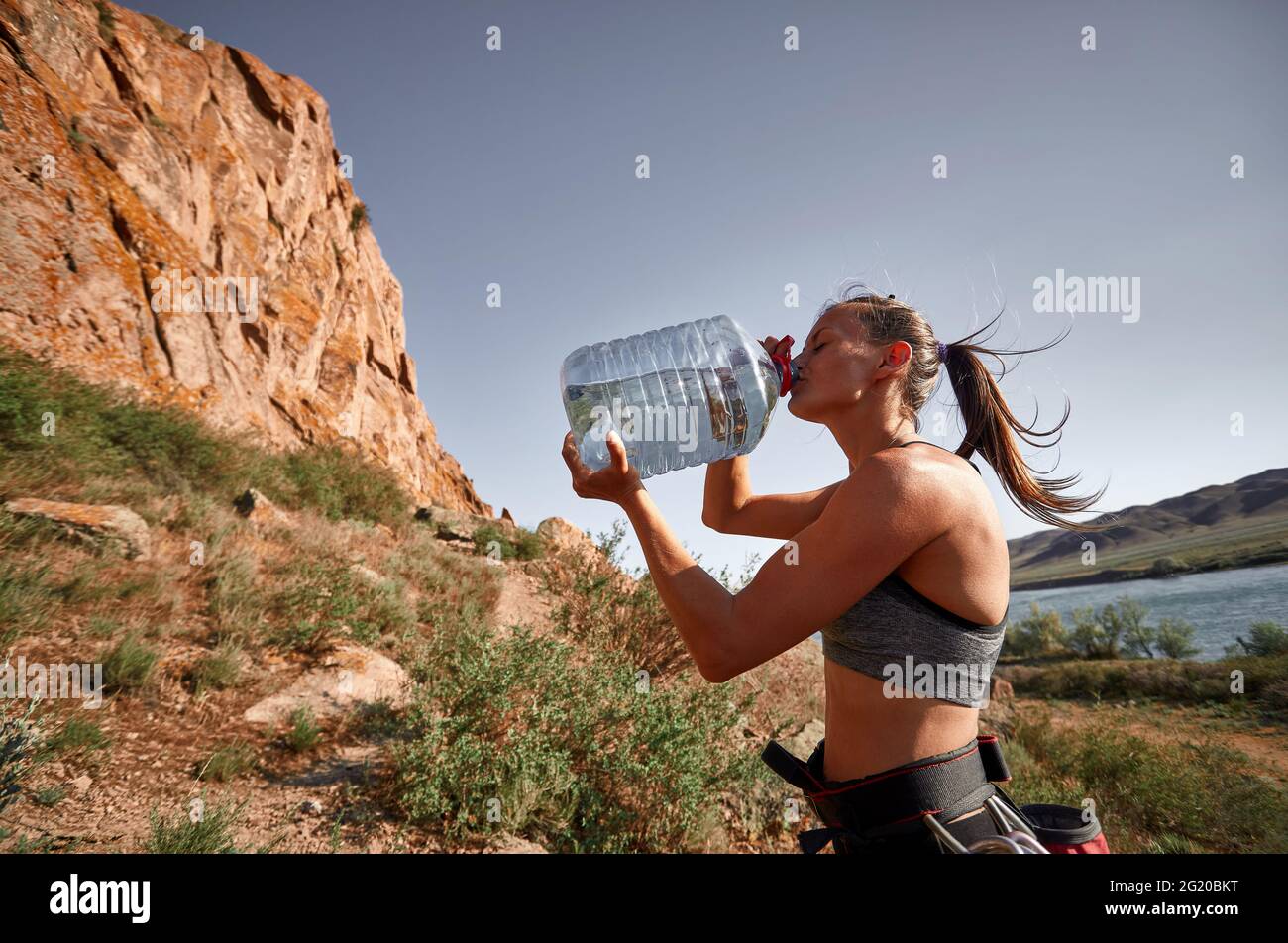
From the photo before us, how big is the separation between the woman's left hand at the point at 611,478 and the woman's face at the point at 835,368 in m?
0.64

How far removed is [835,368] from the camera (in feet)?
6.01

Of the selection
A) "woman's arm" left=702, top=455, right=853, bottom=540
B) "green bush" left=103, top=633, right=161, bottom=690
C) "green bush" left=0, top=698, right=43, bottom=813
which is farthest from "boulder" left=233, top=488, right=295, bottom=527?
"woman's arm" left=702, top=455, right=853, bottom=540

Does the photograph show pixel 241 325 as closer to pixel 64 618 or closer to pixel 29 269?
pixel 29 269

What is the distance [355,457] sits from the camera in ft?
38.9

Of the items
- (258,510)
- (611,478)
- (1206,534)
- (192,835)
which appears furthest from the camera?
(1206,534)

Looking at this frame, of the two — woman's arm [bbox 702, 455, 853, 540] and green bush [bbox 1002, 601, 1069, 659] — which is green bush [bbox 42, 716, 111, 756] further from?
green bush [bbox 1002, 601, 1069, 659]

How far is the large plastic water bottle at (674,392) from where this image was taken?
114 inches

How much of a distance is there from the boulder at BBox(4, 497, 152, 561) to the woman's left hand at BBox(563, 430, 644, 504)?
505cm

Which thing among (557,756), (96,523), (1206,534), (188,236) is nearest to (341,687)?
(557,756)

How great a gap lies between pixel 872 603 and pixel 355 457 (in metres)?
12.4

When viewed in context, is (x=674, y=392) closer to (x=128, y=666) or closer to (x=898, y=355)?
(x=898, y=355)

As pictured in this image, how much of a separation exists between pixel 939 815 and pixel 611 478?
1.18 m

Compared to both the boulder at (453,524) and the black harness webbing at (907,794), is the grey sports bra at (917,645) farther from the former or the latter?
the boulder at (453,524)
